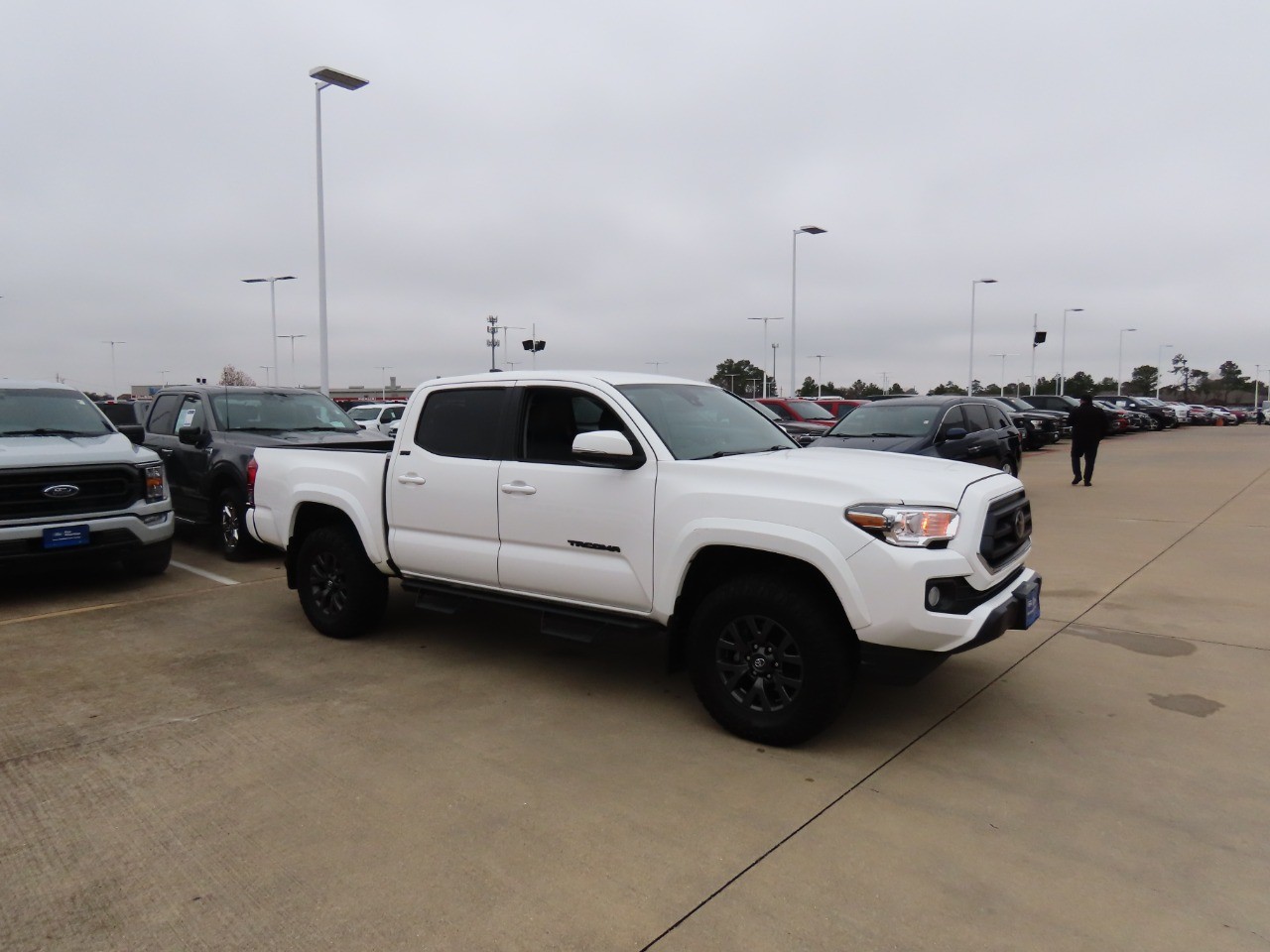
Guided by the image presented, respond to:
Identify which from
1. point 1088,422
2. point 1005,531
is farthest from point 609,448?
point 1088,422

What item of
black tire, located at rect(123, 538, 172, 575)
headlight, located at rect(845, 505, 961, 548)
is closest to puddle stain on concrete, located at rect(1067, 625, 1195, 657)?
headlight, located at rect(845, 505, 961, 548)

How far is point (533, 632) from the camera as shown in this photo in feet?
21.1

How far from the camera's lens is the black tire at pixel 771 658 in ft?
13.3

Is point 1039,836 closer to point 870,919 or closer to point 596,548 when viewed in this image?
point 870,919

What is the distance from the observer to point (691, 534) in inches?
171

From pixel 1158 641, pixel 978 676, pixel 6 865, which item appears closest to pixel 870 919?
pixel 978 676

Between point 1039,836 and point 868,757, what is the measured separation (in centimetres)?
87

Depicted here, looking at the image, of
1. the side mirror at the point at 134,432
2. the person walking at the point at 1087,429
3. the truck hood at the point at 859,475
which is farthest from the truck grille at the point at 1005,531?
the person walking at the point at 1087,429

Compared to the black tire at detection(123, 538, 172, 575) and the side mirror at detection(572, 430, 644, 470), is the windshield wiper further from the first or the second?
the side mirror at detection(572, 430, 644, 470)

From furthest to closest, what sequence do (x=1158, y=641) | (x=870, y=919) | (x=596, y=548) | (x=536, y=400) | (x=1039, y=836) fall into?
(x=1158, y=641)
(x=536, y=400)
(x=596, y=548)
(x=1039, y=836)
(x=870, y=919)

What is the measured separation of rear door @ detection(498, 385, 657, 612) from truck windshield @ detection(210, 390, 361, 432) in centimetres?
540

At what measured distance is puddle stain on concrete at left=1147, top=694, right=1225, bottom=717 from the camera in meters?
4.75

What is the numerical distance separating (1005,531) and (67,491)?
7286 mm

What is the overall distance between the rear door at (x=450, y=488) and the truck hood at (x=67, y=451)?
11.9ft
